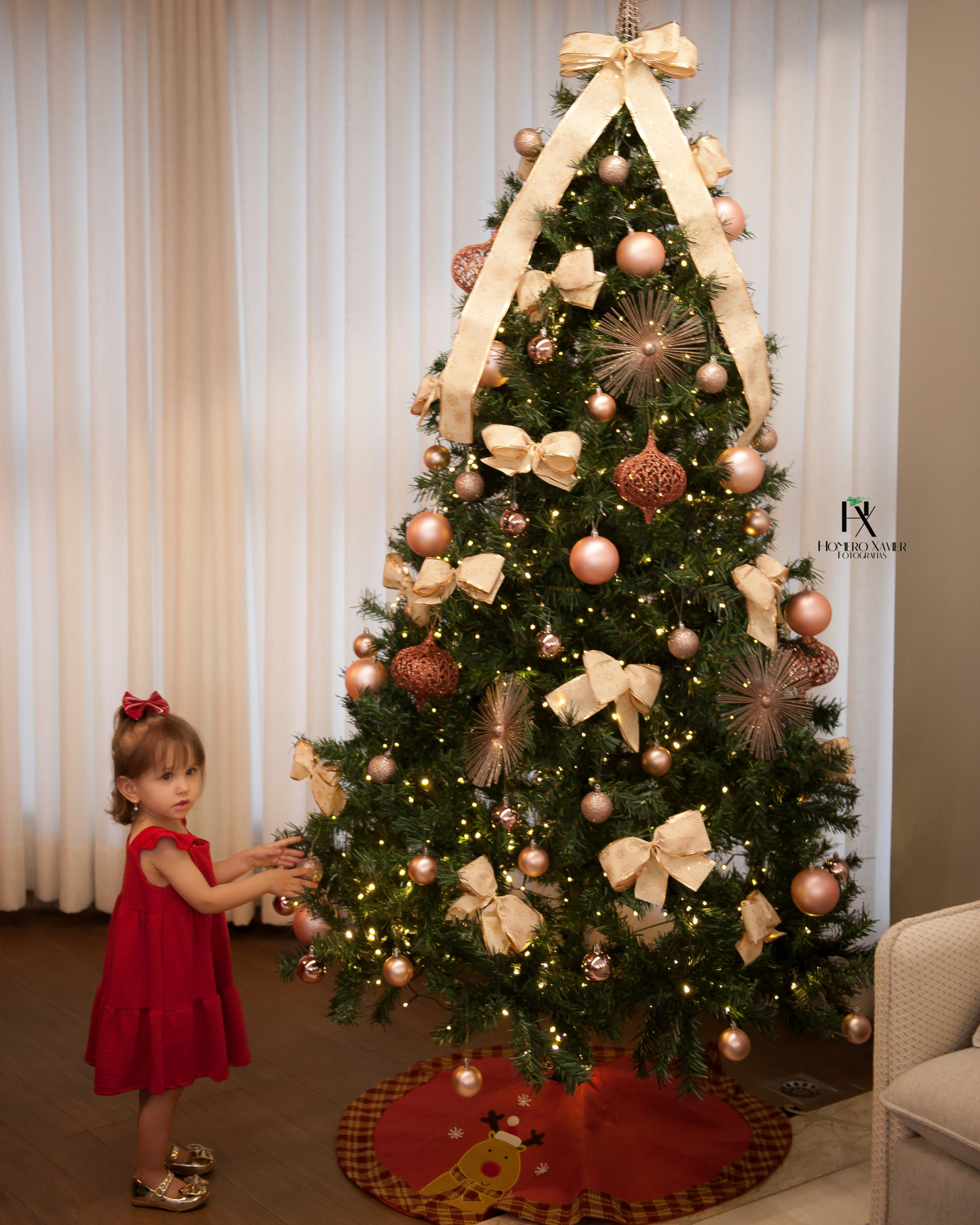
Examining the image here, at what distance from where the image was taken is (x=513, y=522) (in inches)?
77.5

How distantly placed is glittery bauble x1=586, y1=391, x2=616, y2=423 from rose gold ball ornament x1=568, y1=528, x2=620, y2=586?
0.69ft

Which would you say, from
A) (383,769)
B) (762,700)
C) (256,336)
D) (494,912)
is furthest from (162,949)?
(256,336)

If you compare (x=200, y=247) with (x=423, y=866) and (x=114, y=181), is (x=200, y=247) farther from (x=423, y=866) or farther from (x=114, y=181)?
(x=423, y=866)

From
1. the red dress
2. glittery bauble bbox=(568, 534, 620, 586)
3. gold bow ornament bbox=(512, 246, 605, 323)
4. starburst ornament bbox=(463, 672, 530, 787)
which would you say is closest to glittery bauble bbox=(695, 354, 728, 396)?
gold bow ornament bbox=(512, 246, 605, 323)

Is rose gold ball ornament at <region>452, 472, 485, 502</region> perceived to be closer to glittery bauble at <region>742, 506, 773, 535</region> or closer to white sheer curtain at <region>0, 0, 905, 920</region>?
glittery bauble at <region>742, 506, 773, 535</region>

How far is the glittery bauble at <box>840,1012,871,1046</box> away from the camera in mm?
2020

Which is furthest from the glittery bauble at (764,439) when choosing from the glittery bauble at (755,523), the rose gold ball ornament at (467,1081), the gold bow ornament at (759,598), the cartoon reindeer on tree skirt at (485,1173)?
the cartoon reindeer on tree skirt at (485,1173)

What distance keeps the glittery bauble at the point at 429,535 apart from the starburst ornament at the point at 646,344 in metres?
0.37

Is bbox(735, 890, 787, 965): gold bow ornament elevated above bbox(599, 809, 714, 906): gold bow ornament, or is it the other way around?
bbox(599, 809, 714, 906): gold bow ornament

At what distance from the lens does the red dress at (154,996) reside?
206cm

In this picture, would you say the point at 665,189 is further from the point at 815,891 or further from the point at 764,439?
the point at 815,891

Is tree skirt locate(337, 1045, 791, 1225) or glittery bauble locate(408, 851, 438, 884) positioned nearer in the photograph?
glittery bauble locate(408, 851, 438, 884)

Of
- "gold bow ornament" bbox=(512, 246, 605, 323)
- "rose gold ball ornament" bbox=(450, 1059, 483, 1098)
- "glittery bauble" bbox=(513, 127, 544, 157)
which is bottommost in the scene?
"rose gold ball ornament" bbox=(450, 1059, 483, 1098)

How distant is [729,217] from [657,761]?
0.98 meters
